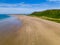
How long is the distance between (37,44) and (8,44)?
2.18 m

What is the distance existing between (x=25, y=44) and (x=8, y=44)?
4.21ft

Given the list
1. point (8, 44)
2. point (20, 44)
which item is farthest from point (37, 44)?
point (8, 44)

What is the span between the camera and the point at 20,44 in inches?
459

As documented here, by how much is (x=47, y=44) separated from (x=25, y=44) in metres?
1.67

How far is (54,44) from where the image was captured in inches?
466

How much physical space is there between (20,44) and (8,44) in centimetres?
90

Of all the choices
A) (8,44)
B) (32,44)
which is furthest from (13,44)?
(32,44)

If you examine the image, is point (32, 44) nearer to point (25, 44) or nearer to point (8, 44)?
point (25, 44)

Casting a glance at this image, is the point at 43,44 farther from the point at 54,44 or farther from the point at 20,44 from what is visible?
the point at 20,44

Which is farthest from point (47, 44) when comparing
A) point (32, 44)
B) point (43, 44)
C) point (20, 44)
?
point (20, 44)

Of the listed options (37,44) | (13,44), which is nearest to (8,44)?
(13,44)

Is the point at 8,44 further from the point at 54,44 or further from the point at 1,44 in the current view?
the point at 54,44

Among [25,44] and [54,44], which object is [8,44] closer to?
[25,44]

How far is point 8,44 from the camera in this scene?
38.3 feet
